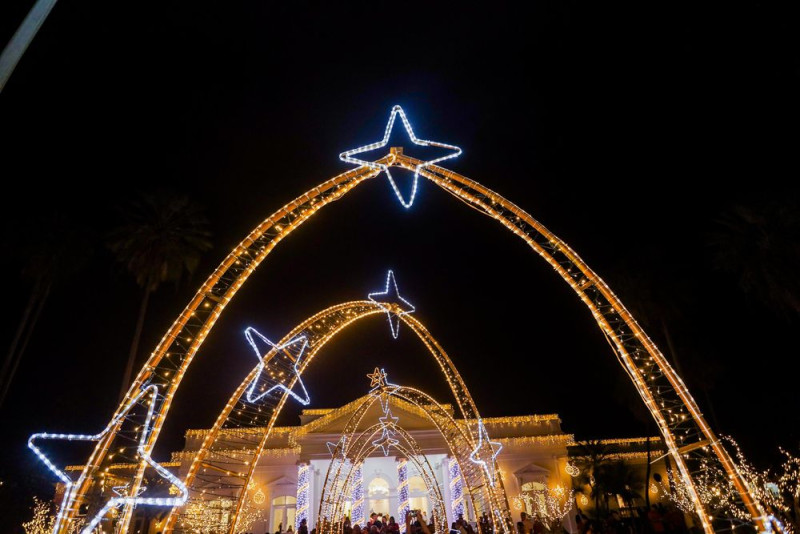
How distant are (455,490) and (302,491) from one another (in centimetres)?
1121

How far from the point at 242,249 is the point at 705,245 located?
2668 cm

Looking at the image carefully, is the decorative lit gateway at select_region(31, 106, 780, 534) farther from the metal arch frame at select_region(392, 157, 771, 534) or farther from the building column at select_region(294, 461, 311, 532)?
the building column at select_region(294, 461, 311, 532)

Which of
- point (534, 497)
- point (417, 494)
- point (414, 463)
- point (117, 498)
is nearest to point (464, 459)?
point (414, 463)

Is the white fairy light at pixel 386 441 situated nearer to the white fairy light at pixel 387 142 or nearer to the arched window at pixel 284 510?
the arched window at pixel 284 510

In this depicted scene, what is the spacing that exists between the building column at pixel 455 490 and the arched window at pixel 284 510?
1154 centimetres

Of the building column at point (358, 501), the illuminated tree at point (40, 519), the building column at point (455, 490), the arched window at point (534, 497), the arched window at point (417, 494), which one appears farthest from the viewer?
the arched window at point (417, 494)

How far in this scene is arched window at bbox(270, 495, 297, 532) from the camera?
33.6 metres

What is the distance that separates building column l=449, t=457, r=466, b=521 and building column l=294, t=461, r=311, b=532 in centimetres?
1049

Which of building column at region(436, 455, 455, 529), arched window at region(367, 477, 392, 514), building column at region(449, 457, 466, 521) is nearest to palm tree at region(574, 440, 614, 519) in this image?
building column at region(449, 457, 466, 521)

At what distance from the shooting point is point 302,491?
32.6 m

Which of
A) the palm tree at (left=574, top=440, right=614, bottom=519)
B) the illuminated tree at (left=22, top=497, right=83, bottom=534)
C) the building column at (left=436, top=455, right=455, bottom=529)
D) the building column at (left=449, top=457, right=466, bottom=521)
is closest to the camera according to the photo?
the illuminated tree at (left=22, top=497, right=83, bottom=534)

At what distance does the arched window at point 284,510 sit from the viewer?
3362 centimetres

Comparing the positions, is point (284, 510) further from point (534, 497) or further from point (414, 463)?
point (534, 497)

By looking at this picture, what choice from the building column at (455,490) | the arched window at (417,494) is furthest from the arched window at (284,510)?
the building column at (455,490)
